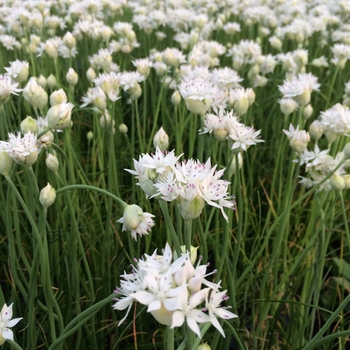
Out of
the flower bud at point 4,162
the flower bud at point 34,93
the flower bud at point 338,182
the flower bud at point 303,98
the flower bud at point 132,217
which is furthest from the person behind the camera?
the flower bud at point 303,98

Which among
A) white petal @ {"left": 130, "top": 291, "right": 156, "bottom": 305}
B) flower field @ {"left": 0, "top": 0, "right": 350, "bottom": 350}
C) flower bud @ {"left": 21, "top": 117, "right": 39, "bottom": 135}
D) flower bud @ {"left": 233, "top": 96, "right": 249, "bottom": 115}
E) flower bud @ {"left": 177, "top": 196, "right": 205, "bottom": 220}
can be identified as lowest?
flower field @ {"left": 0, "top": 0, "right": 350, "bottom": 350}

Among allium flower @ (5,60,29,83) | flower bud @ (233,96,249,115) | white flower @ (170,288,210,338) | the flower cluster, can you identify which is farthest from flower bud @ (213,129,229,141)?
allium flower @ (5,60,29,83)

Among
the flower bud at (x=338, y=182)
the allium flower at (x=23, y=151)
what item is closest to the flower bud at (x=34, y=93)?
the allium flower at (x=23, y=151)

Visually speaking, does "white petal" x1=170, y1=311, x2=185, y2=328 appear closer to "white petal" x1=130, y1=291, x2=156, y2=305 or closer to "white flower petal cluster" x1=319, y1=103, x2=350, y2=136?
"white petal" x1=130, y1=291, x2=156, y2=305

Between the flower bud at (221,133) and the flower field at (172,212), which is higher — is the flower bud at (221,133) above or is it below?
above

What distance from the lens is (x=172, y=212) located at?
4.66 feet

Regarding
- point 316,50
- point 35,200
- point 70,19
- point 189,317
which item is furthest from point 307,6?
point 189,317

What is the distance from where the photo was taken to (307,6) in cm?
412

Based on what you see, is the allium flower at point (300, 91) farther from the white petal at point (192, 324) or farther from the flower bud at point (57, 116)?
the white petal at point (192, 324)

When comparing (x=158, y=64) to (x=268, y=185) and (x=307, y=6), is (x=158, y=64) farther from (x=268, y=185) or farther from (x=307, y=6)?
(x=307, y=6)

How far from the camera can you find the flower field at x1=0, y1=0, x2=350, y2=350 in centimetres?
73

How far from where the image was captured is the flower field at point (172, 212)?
0.73 meters

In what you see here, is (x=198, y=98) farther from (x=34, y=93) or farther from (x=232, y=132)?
(x=34, y=93)

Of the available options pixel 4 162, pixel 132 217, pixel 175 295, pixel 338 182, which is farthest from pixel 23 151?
pixel 338 182
